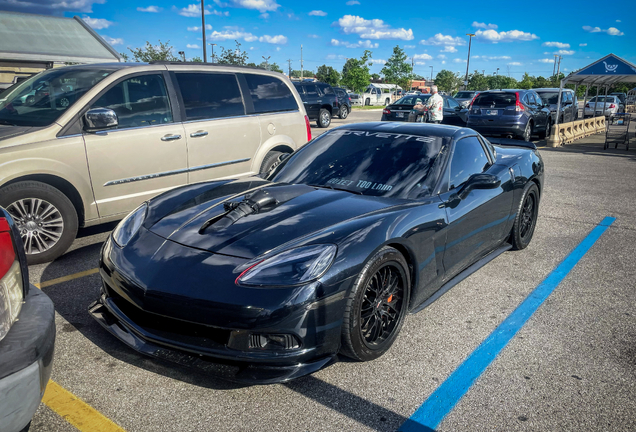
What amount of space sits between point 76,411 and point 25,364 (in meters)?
0.79

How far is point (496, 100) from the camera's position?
49.8 feet

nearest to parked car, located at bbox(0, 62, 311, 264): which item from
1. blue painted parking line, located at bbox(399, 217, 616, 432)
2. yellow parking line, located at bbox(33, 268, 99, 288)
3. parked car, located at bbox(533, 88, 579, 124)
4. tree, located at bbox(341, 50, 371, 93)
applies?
yellow parking line, located at bbox(33, 268, 99, 288)

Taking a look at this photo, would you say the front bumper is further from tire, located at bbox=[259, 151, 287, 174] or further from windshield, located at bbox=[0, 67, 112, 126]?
tire, located at bbox=[259, 151, 287, 174]

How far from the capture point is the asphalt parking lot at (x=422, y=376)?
243 cm

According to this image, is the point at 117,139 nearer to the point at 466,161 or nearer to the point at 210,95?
the point at 210,95

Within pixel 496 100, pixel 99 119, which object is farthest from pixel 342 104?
pixel 99 119

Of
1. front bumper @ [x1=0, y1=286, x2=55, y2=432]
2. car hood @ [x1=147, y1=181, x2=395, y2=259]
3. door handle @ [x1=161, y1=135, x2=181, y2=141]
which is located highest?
door handle @ [x1=161, y1=135, x2=181, y2=141]

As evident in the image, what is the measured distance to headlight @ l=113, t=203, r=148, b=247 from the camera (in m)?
3.10

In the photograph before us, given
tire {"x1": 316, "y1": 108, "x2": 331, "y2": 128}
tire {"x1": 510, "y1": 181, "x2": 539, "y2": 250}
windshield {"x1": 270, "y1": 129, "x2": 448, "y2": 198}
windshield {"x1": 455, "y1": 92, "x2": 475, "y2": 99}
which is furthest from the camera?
windshield {"x1": 455, "y1": 92, "x2": 475, "y2": 99}

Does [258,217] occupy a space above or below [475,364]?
above

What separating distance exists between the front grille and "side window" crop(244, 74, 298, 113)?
4.06 meters

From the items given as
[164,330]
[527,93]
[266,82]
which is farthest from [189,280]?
[527,93]

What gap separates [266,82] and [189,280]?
4.48 meters

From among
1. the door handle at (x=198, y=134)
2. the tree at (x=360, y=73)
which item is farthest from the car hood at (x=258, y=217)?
the tree at (x=360, y=73)
